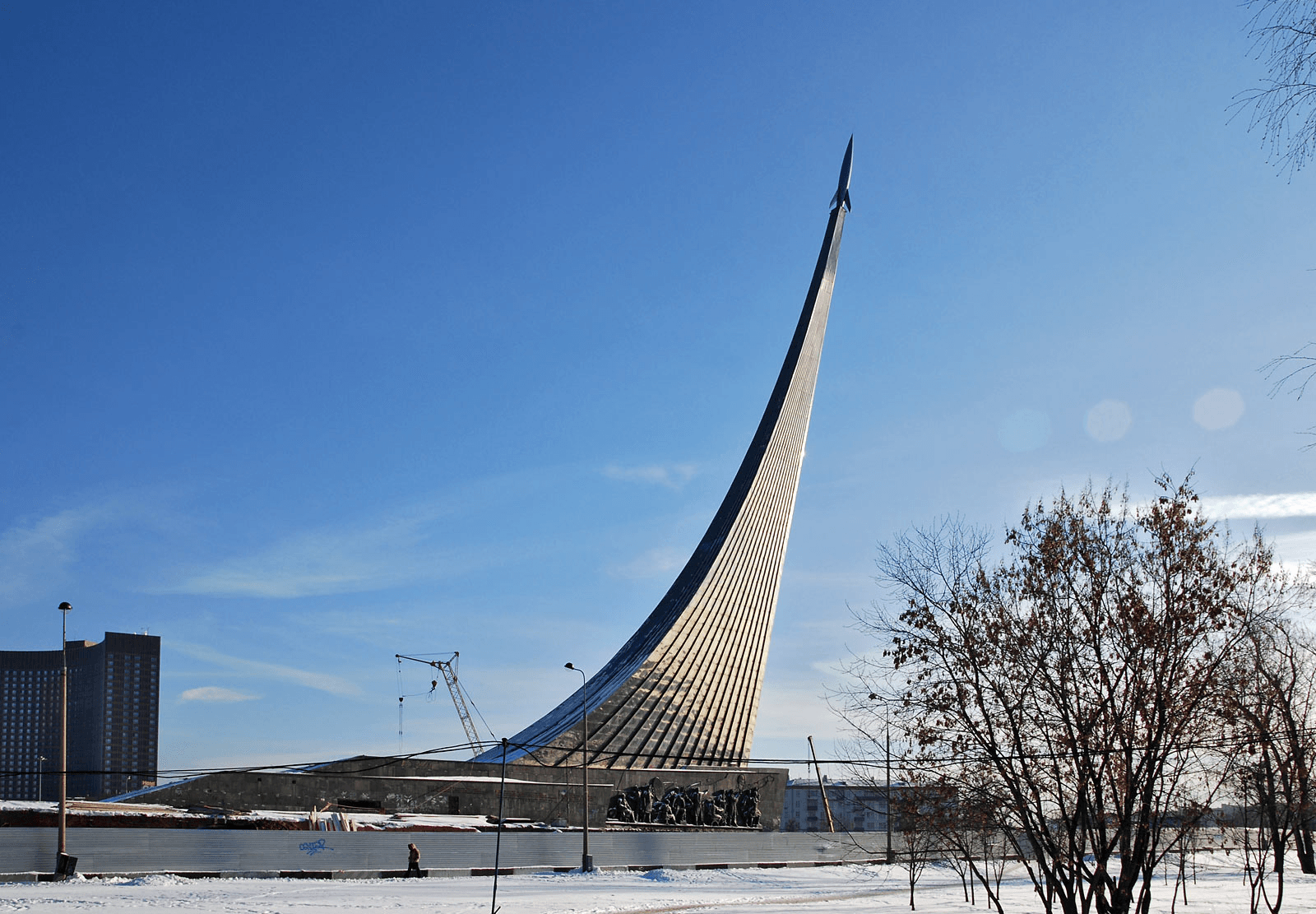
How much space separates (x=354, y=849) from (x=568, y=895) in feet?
15.4

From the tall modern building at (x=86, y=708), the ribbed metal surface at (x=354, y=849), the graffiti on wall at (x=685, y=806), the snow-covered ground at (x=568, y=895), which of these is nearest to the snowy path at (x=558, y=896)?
the snow-covered ground at (x=568, y=895)

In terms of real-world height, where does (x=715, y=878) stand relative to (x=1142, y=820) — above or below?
below

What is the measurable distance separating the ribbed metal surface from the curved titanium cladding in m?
4.56

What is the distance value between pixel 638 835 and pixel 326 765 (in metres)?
7.35

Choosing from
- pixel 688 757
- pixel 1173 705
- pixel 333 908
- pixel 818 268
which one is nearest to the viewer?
pixel 1173 705

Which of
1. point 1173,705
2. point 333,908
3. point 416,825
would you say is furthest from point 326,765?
point 1173,705

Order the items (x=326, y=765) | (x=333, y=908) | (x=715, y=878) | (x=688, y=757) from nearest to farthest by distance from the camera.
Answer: (x=333, y=908) < (x=715, y=878) < (x=326, y=765) < (x=688, y=757)

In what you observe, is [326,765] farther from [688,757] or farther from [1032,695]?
[1032,695]

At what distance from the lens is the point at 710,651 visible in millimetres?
34344

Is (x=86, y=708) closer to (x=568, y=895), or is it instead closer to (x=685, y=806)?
(x=685, y=806)

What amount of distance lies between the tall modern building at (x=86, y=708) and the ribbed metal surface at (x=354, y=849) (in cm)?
9592

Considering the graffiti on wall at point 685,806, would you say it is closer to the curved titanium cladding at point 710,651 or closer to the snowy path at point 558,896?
the curved titanium cladding at point 710,651

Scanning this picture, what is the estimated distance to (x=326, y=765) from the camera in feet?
77.2

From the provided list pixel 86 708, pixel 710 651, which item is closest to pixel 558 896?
pixel 710 651
